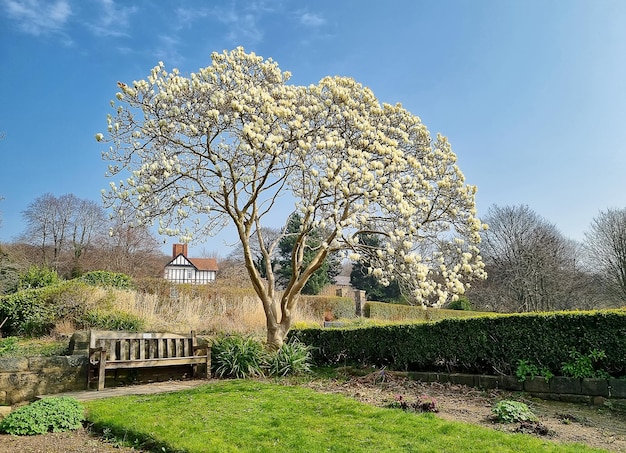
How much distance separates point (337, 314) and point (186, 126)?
14.2 metres

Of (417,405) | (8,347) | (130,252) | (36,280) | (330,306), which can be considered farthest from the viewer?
(130,252)

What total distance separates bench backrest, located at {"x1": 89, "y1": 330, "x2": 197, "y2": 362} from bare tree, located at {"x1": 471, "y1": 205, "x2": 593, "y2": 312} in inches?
796

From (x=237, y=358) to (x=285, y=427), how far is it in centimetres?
397

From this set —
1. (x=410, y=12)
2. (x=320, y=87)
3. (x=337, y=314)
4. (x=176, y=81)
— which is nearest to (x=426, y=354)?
(x=320, y=87)

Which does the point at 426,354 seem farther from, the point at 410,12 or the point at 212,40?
the point at 212,40

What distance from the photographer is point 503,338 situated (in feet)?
20.4

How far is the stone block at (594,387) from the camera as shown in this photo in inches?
204

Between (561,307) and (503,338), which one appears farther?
(561,307)

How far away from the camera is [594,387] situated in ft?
17.3

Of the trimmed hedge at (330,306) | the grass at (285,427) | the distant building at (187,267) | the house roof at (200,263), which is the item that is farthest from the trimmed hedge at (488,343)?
the house roof at (200,263)

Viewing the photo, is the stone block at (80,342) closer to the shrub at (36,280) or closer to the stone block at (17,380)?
the stone block at (17,380)

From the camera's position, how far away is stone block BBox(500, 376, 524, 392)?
5922 millimetres

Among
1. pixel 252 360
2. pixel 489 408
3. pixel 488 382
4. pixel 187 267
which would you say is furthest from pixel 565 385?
pixel 187 267

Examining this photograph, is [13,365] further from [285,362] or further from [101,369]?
[285,362]
